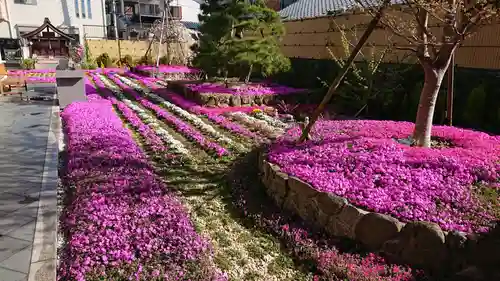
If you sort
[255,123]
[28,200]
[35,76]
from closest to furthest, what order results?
[28,200], [255,123], [35,76]

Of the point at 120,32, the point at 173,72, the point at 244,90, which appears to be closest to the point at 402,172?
the point at 244,90

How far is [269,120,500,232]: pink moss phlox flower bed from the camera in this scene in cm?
480

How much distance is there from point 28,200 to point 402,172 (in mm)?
6129

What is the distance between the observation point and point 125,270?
13.4 ft

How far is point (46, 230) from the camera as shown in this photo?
4.97 m

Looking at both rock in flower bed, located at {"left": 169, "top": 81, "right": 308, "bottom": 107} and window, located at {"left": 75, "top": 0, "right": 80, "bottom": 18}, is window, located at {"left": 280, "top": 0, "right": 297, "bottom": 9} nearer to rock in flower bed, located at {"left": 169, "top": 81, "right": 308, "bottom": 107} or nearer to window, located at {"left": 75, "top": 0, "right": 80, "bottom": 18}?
rock in flower bed, located at {"left": 169, "top": 81, "right": 308, "bottom": 107}

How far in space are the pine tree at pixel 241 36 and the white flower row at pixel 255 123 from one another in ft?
11.9

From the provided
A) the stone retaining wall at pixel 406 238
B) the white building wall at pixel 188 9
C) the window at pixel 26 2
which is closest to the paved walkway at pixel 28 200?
the stone retaining wall at pixel 406 238

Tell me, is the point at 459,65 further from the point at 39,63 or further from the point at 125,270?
the point at 39,63

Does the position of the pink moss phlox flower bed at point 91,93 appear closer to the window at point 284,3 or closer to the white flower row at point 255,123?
the white flower row at point 255,123

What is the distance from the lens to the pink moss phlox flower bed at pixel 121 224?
4.12 metres

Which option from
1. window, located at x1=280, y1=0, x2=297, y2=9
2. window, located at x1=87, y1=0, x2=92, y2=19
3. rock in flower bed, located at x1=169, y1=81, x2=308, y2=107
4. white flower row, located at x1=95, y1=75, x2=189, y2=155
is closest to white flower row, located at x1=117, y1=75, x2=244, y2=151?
white flower row, located at x1=95, y1=75, x2=189, y2=155

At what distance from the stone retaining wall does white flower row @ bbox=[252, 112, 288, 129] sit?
6808 mm

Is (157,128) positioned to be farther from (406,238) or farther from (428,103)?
(406,238)
